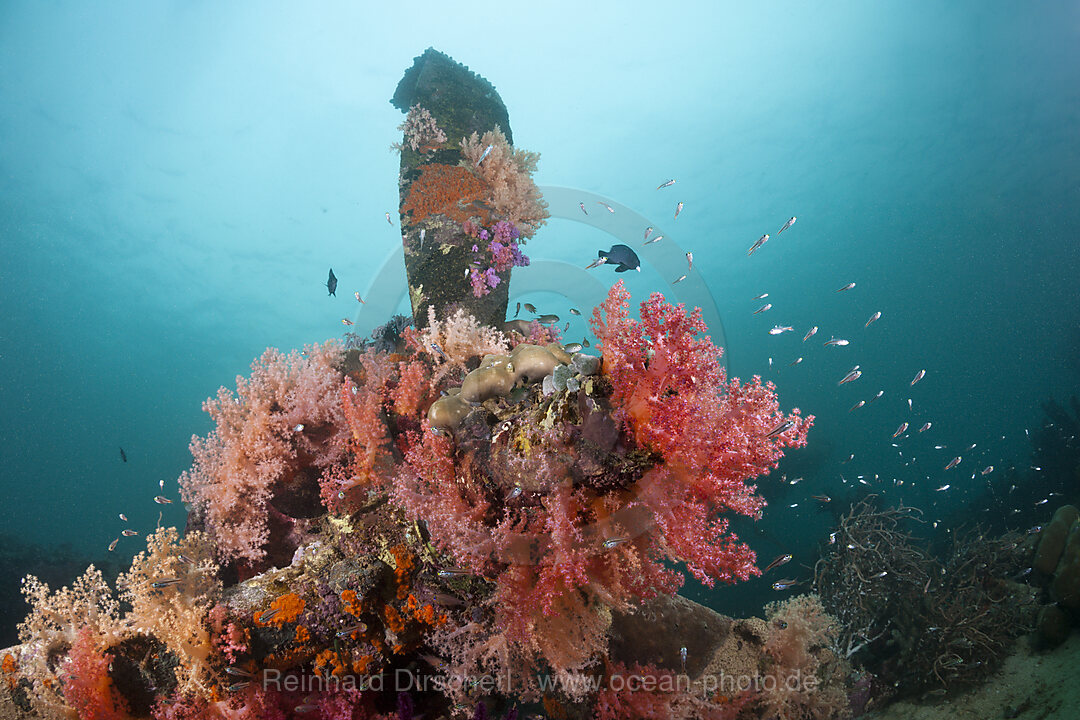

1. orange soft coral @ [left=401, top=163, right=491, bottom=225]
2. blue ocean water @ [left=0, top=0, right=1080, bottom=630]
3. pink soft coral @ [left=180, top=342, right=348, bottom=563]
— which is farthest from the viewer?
blue ocean water @ [left=0, top=0, right=1080, bottom=630]

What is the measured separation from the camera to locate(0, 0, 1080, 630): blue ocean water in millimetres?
25531

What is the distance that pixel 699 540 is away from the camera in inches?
108

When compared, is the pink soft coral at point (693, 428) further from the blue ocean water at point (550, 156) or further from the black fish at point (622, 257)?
the blue ocean water at point (550, 156)

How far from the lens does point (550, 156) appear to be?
39.1 m

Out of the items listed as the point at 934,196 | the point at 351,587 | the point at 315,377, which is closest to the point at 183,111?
the point at 315,377

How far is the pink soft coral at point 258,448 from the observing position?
4.25 m

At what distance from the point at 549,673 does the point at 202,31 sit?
38352mm

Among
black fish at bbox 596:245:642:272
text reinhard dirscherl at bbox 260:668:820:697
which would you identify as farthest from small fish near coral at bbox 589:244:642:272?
text reinhard dirscherl at bbox 260:668:820:697

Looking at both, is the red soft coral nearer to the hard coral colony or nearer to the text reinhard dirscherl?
the hard coral colony

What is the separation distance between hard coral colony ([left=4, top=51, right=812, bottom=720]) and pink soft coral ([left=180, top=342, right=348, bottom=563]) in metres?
0.33

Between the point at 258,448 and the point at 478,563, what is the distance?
2.88m

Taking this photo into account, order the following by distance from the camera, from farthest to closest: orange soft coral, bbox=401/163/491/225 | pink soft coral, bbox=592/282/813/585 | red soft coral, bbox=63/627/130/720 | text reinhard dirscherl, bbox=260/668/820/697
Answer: orange soft coral, bbox=401/163/491/225 < text reinhard dirscherl, bbox=260/668/820/697 < red soft coral, bbox=63/627/130/720 < pink soft coral, bbox=592/282/813/585

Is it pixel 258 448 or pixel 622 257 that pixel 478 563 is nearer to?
pixel 258 448

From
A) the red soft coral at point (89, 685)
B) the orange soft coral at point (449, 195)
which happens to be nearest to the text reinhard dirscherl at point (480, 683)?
the red soft coral at point (89, 685)
